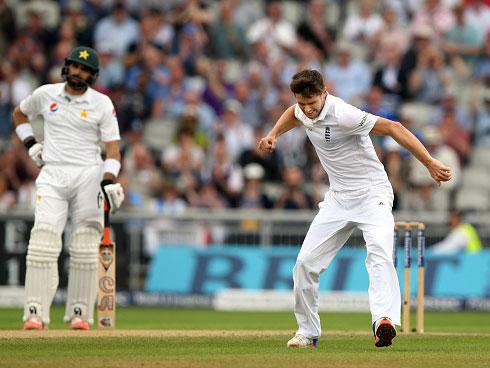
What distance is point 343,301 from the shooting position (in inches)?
700

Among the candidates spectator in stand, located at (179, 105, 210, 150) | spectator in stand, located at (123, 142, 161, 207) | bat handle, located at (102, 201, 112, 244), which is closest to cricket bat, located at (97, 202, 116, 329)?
bat handle, located at (102, 201, 112, 244)

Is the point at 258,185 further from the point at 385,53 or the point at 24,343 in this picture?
the point at 24,343

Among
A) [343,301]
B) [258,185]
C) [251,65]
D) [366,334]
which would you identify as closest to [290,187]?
[258,185]

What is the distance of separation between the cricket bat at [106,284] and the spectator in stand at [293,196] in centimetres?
669

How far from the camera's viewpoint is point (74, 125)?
1217 centimetres

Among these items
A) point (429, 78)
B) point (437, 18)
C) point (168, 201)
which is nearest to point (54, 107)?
point (168, 201)

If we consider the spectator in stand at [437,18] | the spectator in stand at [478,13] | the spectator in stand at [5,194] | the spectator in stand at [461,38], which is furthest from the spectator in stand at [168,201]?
the spectator in stand at [478,13]

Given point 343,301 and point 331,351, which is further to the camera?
point 343,301

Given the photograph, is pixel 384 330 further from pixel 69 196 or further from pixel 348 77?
pixel 348 77

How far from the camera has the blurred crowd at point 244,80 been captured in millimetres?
19266

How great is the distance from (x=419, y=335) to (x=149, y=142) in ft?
31.9

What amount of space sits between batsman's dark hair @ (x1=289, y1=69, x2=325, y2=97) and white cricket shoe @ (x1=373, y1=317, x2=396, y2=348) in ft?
5.75

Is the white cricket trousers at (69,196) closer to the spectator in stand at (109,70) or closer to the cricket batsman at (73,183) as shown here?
the cricket batsman at (73,183)

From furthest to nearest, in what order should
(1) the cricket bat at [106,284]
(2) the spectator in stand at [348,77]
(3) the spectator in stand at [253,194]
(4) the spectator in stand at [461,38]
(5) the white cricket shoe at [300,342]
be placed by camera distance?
(4) the spectator in stand at [461,38]
(2) the spectator in stand at [348,77]
(3) the spectator in stand at [253,194]
(1) the cricket bat at [106,284]
(5) the white cricket shoe at [300,342]
